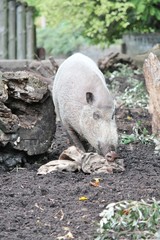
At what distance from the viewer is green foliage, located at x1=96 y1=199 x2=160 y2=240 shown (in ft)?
15.5

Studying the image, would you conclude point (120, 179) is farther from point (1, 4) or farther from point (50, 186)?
point (1, 4)

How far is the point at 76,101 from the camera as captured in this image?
24.7 feet

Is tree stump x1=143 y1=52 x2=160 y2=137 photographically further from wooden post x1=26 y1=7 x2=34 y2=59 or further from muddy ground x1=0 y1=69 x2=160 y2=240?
wooden post x1=26 y1=7 x2=34 y2=59

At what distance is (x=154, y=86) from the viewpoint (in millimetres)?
8258

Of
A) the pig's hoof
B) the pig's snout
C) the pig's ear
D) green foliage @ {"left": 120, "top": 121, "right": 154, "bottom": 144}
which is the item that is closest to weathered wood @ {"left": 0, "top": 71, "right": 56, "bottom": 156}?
the pig's ear

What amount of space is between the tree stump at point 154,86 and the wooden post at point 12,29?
712cm

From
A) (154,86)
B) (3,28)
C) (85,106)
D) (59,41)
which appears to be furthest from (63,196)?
(59,41)

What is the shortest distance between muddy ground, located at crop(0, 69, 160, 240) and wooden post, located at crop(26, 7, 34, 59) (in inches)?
319

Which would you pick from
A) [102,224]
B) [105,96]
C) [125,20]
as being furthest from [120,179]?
[125,20]

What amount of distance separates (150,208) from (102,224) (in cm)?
41

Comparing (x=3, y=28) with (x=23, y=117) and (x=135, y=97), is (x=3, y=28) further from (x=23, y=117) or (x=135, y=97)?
(x=23, y=117)

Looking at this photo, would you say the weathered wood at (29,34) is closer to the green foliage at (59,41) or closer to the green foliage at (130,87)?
the green foliage at (130,87)

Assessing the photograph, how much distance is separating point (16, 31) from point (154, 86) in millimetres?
7503

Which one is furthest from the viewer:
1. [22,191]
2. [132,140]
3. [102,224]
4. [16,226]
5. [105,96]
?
[132,140]
